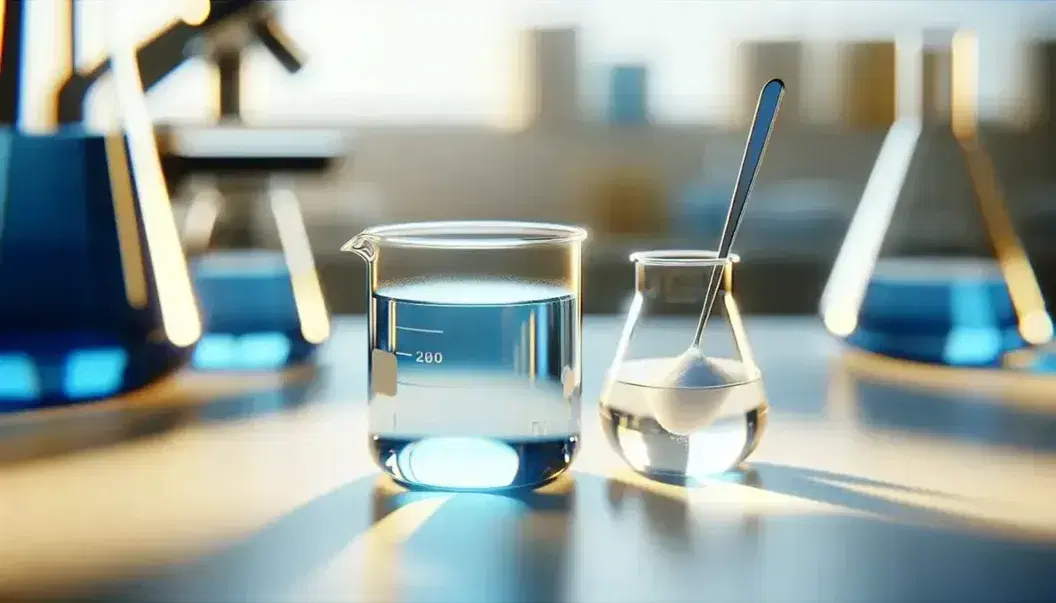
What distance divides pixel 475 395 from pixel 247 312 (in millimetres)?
375

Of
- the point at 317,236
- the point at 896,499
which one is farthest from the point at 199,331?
the point at 317,236

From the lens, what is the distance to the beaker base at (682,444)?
1.81ft

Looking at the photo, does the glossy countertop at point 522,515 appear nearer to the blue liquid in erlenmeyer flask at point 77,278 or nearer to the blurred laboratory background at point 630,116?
the blue liquid in erlenmeyer flask at point 77,278

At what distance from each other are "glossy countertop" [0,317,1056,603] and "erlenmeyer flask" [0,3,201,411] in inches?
1.3

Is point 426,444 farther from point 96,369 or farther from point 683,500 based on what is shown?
point 96,369

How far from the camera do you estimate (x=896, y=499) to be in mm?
550

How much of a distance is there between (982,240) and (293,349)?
2.00ft

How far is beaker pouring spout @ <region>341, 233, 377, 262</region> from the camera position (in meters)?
0.56

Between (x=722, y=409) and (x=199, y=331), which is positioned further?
(x=199, y=331)

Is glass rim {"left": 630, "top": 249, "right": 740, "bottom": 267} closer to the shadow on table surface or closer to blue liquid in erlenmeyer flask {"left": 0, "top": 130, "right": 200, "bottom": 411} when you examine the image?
the shadow on table surface

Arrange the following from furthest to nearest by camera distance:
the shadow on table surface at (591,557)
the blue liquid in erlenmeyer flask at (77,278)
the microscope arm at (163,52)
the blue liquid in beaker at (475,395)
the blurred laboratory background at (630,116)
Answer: the blurred laboratory background at (630,116), the microscope arm at (163,52), the blue liquid in erlenmeyer flask at (77,278), the blue liquid in beaker at (475,395), the shadow on table surface at (591,557)

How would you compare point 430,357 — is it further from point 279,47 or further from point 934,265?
point 934,265

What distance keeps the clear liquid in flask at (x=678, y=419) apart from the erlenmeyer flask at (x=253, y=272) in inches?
14.4

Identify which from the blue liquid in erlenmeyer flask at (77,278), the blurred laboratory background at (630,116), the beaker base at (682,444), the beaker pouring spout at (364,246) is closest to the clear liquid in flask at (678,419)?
the beaker base at (682,444)
